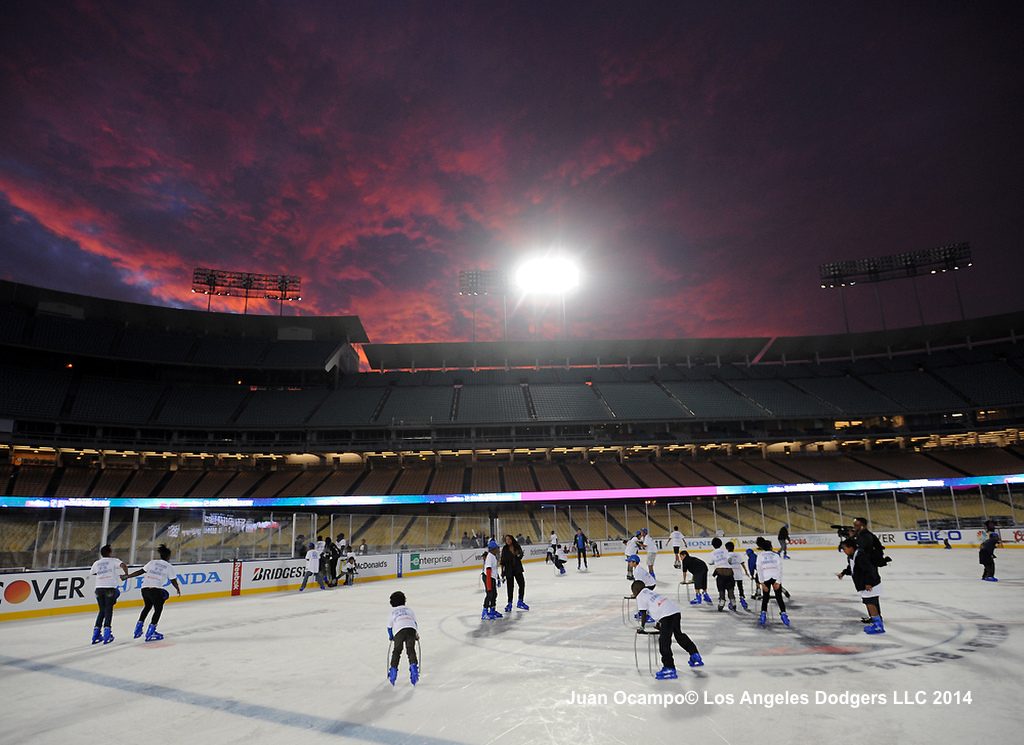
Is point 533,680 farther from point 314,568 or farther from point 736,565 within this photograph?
point 314,568

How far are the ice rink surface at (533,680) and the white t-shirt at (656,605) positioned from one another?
33.1 inches

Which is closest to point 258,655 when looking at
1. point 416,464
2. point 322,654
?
point 322,654

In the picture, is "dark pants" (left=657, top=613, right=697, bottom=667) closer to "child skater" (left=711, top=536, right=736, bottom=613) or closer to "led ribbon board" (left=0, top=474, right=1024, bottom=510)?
"child skater" (left=711, top=536, right=736, bottom=613)

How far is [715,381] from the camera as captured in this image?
6391 centimetres

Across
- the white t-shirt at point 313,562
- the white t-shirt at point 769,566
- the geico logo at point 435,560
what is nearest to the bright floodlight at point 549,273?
the geico logo at point 435,560

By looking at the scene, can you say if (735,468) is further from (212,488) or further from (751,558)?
(212,488)

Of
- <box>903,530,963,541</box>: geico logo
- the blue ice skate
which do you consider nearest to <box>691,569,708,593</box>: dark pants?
the blue ice skate

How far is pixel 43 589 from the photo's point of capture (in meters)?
16.9

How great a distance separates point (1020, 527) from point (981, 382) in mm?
30975

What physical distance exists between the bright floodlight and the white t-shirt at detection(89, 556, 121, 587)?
44171mm

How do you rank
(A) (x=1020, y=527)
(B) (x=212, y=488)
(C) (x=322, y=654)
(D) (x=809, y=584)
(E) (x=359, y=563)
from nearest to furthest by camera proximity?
(C) (x=322, y=654)
(D) (x=809, y=584)
(E) (x=359, y=563)
(A) (x=1020, y=527)
(B) (x=212, y=488)

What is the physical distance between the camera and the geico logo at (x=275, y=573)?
74.9ft

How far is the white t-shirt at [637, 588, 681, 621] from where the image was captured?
7566 millimetres

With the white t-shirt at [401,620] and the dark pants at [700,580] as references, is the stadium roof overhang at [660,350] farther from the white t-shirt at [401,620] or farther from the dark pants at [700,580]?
the white t-shirt at [401,620]
